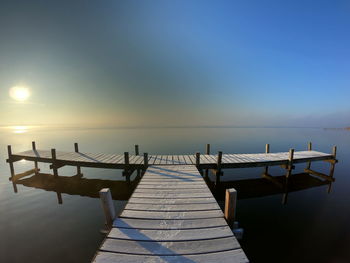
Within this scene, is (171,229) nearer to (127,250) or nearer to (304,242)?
(127,250)

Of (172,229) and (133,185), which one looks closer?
(172,229)

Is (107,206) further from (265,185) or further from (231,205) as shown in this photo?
(265,185)

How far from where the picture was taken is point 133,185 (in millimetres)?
11398

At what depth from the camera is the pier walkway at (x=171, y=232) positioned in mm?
2646

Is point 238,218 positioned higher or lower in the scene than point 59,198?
lower

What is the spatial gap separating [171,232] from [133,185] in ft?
29.8

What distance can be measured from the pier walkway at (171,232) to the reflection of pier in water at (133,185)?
19.8ft

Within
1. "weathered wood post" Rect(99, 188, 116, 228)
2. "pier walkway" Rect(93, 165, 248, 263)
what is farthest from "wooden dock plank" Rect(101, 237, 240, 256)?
"weathered wood post" Rect(99, 188, 116, 228)

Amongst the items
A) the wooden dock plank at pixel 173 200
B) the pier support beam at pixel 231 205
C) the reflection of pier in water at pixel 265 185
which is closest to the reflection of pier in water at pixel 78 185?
the wooden dock plank at pixel 173 200

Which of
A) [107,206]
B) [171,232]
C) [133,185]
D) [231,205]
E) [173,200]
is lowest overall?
[133,185]

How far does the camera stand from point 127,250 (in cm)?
276

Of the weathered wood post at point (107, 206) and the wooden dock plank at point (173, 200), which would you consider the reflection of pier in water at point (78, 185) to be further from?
the weathered wood post at point (107, 206)

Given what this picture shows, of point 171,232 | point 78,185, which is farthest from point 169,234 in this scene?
point 78,185

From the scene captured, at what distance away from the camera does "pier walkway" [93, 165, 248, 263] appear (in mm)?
2646
